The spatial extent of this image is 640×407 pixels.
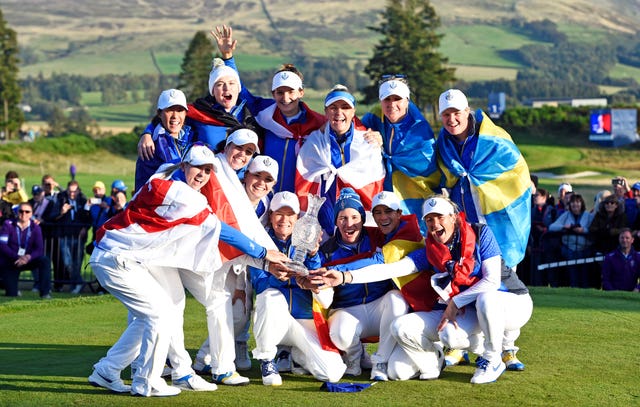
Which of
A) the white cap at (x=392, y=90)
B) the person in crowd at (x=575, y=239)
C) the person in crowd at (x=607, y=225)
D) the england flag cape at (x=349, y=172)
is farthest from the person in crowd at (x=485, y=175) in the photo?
the person in crowd at (x=575, y=239)

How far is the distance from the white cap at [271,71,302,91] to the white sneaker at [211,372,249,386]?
2.61 meters

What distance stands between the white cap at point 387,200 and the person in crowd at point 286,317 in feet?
2.07

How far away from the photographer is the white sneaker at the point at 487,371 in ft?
26.8

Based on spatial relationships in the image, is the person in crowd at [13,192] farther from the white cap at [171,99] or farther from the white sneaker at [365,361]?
the white sneaker at [365,361]

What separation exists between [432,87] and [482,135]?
84581 mm

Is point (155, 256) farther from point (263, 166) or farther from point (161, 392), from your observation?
point (263, 166)

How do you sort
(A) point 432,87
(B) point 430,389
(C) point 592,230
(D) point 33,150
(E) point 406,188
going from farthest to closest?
(A) point 432,87
(D) point 33,150
(C) point 592,230
(E) point 406,188
(B) point 430,389

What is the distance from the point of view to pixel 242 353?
9.02 metres

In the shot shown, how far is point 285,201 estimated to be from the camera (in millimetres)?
8648

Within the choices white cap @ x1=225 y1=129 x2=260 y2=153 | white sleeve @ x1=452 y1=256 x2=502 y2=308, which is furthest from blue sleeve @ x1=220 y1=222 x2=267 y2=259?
white sleeve @ x1=452 y1=256 x2=502 y2=308

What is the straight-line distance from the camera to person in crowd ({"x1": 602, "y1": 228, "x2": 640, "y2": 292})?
48.0ft

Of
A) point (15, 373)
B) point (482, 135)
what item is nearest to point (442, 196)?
point (482, 135)

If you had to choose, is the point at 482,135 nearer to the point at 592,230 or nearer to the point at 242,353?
the point at 242,353

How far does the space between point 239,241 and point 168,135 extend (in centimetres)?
150
